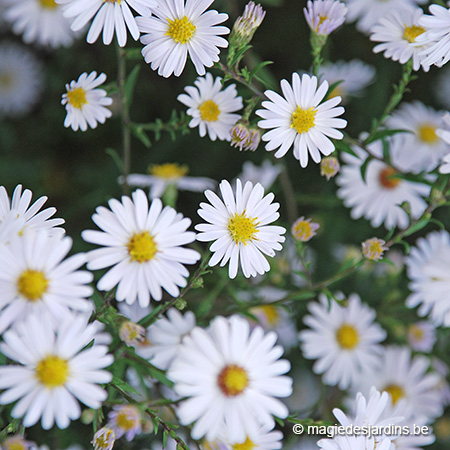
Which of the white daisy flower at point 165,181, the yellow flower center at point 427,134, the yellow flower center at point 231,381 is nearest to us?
the yellow flower center at point 231,381

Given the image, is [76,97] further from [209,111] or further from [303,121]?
[303,121]

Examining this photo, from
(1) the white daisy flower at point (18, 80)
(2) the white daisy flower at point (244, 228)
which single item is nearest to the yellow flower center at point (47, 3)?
(1) the white daisy flower at point (18, 80)

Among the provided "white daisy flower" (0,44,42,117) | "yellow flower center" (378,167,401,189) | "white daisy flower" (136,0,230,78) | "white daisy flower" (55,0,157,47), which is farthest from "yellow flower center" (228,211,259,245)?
"white daisy flower" (0,44,42,117)

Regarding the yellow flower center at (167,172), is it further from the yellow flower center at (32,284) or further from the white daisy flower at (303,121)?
the yellow flower center at (32,284)

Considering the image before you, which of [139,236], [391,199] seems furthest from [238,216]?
[391,199]

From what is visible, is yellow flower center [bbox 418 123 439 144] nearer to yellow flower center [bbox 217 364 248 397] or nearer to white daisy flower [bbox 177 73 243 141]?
white daisy flower [bbox 177 73 243 141]

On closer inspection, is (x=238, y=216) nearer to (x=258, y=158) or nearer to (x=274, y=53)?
(x=258, y=158)
